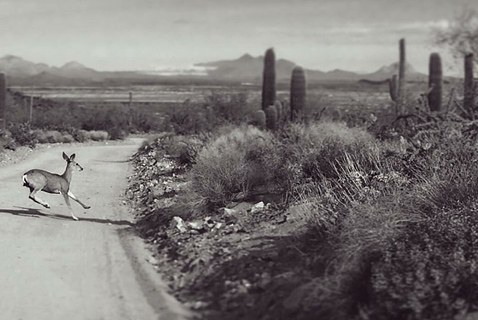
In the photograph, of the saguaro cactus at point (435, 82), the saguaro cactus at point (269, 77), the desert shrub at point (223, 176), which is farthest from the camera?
the saguaro cactus at point (269, 77)

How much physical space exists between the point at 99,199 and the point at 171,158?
5685 millimetres

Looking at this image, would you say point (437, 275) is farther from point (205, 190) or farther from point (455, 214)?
point (205, 190)

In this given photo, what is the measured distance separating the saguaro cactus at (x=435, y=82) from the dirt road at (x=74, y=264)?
1951 centimetres

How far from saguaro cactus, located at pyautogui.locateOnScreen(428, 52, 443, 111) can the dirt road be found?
19.5 metres

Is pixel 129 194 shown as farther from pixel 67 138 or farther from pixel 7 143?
pixel 67 138

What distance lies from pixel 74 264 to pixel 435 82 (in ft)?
85.1

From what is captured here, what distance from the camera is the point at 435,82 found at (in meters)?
33.4

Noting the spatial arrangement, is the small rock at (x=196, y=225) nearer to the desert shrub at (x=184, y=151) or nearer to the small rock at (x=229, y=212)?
the small rock at (x=229, y=212)

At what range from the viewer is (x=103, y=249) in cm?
1134

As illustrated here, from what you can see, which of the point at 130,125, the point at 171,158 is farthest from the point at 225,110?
the point at 171,158

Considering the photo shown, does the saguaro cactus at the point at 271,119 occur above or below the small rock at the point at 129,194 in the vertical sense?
above

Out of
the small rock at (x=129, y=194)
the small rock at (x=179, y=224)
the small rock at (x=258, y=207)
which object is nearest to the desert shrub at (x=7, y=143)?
the small rock at (x=129, y=194)

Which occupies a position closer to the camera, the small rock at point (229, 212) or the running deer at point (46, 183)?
the small rock at point (229, 212)

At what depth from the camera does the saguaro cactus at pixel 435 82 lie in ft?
107
